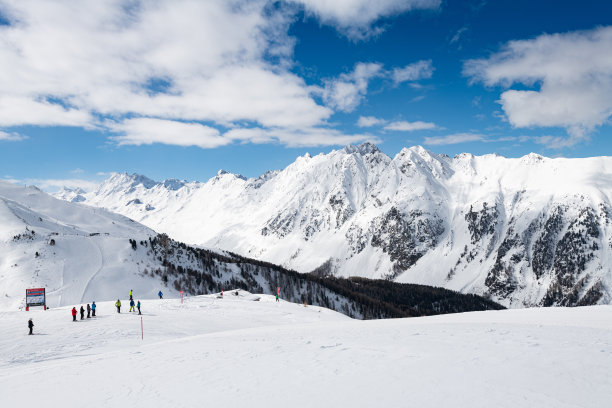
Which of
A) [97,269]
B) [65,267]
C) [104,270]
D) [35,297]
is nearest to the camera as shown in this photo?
[35,297]

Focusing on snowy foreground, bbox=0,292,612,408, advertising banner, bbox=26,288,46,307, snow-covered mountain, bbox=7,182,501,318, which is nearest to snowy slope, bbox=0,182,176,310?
snow-covered mountain, bbox=7,182,501,318

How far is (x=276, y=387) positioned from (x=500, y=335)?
14.8 m

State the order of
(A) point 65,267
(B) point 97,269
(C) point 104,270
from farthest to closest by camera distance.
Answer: (B) point 97,269 < (C) point 104,270 < (A) point 65,267

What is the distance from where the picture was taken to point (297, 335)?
27.9 metres

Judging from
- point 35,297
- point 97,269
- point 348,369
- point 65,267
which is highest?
point 65,267

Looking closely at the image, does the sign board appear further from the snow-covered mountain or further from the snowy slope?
the snowy slope

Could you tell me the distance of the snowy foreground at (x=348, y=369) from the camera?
525 inches

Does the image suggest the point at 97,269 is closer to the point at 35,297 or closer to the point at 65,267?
the point at 65,267

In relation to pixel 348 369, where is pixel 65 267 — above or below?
above

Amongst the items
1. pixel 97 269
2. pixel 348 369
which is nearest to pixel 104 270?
pixel 97 269

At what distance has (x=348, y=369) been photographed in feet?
55.2

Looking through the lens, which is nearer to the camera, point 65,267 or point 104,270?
point 65,267

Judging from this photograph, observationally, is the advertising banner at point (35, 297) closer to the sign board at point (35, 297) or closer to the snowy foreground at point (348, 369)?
the sign board at point (35, 297)

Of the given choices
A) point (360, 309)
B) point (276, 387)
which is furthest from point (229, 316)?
point (360, 309)
